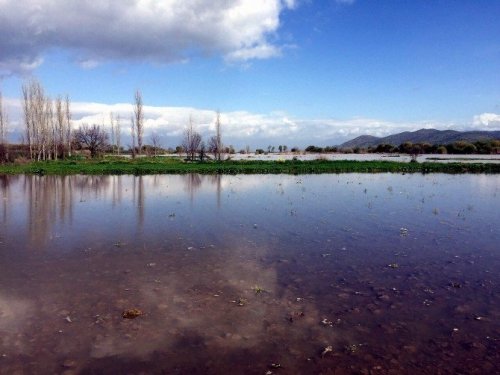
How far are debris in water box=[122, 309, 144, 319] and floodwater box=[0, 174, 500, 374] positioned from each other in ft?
0.41

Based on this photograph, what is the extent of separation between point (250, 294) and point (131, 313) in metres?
2.44

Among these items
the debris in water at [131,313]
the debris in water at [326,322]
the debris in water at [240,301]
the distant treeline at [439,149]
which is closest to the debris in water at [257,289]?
the debris in water at [240,301]

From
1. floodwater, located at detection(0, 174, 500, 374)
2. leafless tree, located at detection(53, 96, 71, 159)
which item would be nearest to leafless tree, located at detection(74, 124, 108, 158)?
leafless tree, located at detection(53, 96, 71, 159)

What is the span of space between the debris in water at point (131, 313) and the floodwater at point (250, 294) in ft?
0.41

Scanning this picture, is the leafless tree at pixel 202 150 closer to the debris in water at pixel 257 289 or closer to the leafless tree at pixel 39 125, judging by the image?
the leafless tree at pixel 39 125

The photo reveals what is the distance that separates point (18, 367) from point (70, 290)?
298 cm

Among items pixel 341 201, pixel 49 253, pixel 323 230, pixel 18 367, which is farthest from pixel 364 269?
pixel 341 201

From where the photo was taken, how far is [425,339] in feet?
21.6

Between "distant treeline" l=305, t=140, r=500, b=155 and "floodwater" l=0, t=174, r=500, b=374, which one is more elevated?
"distant treeline" l=305, t=140, r=500, b=155

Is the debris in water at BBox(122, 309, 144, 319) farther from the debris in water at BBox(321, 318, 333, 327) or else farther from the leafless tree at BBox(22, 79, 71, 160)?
the leafless tree at BBox(22, 79, 71, 160)

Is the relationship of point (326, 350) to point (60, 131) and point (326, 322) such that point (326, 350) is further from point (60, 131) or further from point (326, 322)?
point (60, 131)

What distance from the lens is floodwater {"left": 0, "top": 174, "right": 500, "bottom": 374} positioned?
19.7 ft

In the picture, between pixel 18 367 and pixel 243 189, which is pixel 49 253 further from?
pixel 243 189

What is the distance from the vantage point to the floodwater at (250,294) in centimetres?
600
